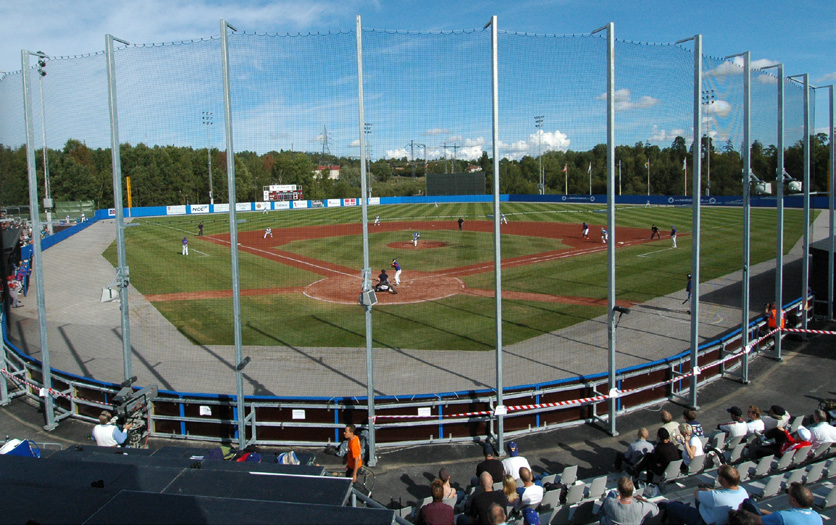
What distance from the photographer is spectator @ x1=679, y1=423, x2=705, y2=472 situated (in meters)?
8.30

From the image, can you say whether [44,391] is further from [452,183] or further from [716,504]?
[452,183]

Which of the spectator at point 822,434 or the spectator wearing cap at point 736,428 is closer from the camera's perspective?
the spectator at point 822,434

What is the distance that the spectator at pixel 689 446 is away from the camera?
8297 mm

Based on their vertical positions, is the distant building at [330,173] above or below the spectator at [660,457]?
above

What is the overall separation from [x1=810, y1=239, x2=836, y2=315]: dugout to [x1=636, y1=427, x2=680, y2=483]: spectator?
48.7ft

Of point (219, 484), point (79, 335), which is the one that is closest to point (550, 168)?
point (219, 484)

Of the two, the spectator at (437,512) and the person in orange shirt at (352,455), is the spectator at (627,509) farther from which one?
the person in orange shirt at (352,455)

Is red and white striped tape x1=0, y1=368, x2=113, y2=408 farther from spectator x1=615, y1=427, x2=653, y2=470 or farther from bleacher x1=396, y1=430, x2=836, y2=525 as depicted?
spectator x1=615, y1=427, x2=653, y2=470

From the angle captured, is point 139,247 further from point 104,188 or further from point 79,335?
point 79,335

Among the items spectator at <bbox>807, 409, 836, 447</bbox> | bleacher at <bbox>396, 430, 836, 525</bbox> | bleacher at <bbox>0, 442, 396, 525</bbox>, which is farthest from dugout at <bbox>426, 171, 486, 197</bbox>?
bleacher at <bbox>0, 442, 396, 525</bbox>

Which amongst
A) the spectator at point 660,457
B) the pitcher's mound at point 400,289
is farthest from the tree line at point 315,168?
the spectator at point 660,457

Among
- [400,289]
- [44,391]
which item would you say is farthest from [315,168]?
[400,289]

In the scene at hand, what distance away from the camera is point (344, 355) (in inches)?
616

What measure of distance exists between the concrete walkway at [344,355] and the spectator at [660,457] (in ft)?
16.4
